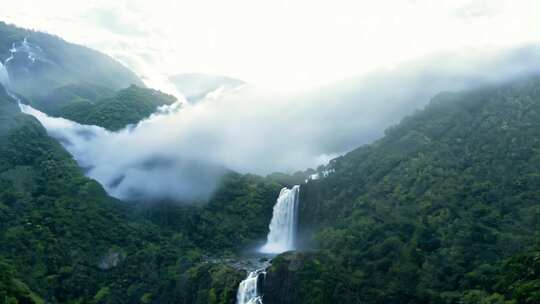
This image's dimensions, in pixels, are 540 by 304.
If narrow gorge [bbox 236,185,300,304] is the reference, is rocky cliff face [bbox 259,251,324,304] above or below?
below

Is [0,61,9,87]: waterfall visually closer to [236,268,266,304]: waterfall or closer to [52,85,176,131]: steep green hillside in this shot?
[52,85,176,131]: steep green hillside

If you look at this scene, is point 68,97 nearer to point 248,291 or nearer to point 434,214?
point 248,291

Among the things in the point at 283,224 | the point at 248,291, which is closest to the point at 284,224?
the point at 283,224

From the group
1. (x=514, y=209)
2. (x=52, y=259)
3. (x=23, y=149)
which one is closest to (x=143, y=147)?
(x=23, y=149)

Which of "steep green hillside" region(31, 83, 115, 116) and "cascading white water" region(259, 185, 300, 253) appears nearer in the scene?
"cascading white water" region(259, 185, 300, 253)

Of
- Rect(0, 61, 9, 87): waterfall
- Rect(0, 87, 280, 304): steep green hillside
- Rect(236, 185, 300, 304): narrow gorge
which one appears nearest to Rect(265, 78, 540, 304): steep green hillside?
Rect(236, 185, 300, 304): narrow gorge

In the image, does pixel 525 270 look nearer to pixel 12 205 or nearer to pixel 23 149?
pixel 12 205

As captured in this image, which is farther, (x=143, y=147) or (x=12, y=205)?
(x=143, y=147)
